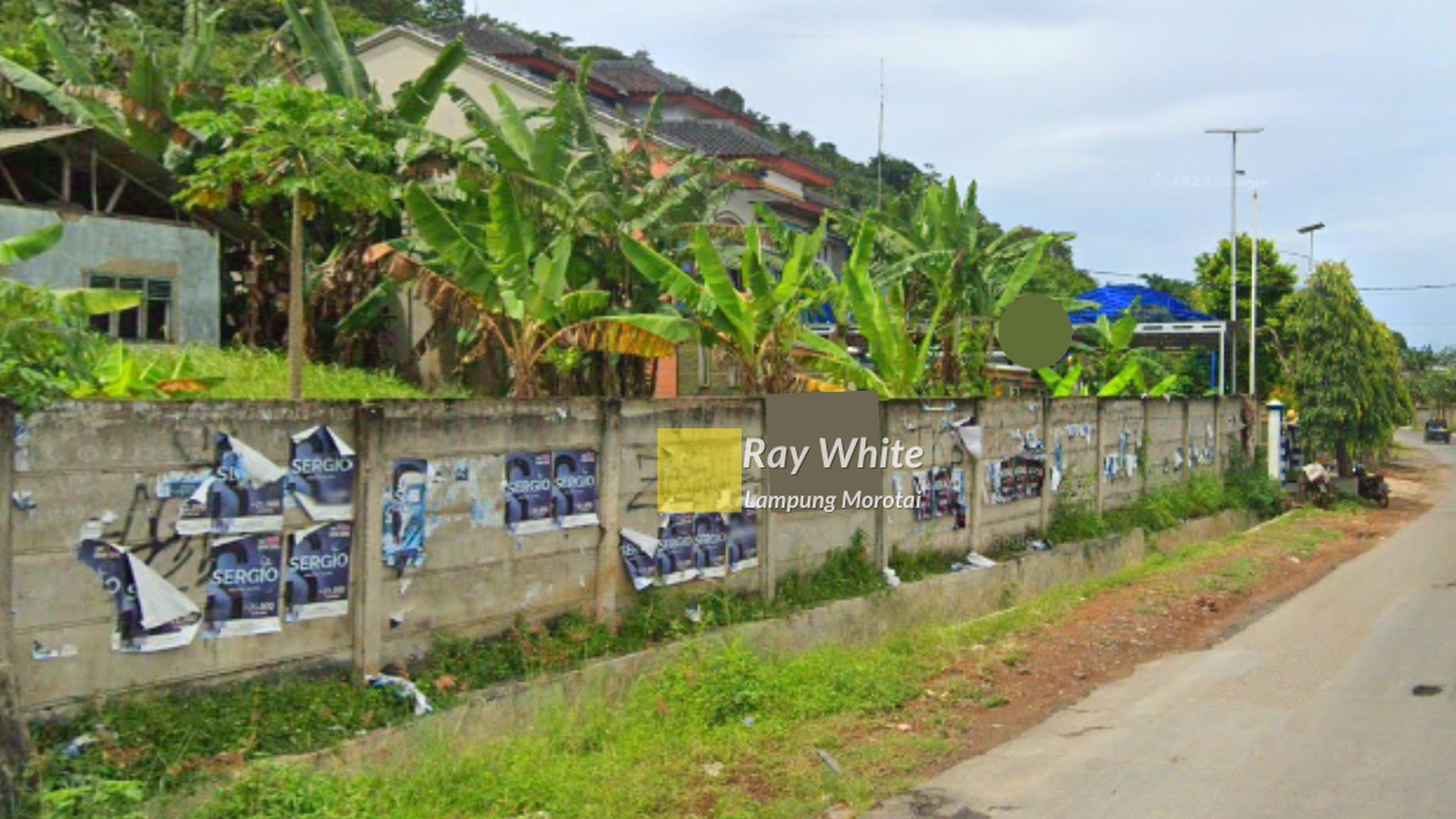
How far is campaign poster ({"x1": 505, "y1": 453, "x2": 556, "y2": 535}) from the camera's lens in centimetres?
726

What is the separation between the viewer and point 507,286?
12.5 metres

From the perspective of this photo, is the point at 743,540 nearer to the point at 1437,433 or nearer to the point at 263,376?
the point at 263,376

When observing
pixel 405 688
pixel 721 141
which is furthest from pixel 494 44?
pixel 405 688

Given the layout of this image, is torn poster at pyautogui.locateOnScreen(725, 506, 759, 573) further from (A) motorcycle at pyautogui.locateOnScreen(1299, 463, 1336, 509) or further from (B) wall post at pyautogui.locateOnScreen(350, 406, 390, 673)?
(A) motorcycle at pyautogui.locateOnScreen(1299, 463, 1336, 509)

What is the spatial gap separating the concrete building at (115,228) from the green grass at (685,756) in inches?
393

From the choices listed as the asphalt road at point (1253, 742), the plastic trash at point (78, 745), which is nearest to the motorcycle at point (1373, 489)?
the asphalt road at point (1253, 742)

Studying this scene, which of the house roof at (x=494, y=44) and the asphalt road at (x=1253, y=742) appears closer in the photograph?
the asphalt road at (x=1253, y=742)

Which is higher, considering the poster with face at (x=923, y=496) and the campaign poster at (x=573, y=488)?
the campaign poster at (x=573, y=488)

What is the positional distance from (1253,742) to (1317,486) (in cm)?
1818

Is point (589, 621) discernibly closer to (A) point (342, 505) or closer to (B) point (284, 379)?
(A) point (342, 505)

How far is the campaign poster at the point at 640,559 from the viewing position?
8.12 metres

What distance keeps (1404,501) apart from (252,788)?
2708 centimetres

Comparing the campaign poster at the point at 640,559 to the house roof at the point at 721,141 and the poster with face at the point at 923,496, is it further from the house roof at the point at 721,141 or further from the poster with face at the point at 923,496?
the house roof at the point at 721,141

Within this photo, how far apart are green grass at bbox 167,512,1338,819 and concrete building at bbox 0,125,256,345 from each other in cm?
999
